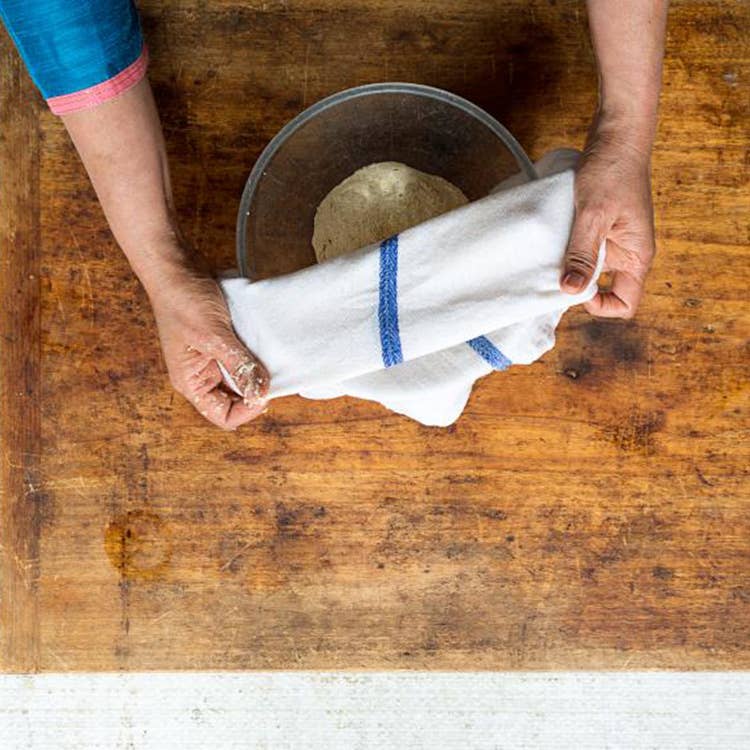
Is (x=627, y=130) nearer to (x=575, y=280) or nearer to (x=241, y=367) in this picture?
(x=575, y=280)

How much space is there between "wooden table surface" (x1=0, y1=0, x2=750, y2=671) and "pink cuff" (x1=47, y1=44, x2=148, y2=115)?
0.15 meters

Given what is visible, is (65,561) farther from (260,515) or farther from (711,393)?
(711,393)

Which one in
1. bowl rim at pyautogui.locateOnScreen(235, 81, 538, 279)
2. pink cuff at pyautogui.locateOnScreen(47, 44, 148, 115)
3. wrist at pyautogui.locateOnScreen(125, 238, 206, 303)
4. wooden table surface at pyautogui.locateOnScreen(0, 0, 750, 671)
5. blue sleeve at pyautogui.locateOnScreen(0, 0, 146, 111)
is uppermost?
blue sleeve at pyautogui.locateOnScreen(0, 0, 146, 111)

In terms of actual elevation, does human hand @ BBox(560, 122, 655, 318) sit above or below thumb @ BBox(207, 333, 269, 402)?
above

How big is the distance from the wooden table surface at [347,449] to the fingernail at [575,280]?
18cm

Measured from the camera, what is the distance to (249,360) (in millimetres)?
543

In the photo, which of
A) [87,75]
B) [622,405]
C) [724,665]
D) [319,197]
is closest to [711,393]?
[622,405]

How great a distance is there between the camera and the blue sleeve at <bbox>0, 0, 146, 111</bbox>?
1.51ft

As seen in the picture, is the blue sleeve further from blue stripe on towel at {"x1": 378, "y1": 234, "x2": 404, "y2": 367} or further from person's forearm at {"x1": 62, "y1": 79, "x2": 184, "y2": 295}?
blue stripe on towel at {"x1": 378, "y1": 234, "x2": 404, "y2": 367}

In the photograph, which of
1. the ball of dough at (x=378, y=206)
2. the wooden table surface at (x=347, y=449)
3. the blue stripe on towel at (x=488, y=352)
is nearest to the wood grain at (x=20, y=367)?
the wooden table surface at (x=347, y=449)

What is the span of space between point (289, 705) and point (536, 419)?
33 centimetres

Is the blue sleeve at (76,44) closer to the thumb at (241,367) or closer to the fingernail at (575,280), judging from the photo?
the thumb at (241,367)

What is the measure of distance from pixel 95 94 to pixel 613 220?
0.33m

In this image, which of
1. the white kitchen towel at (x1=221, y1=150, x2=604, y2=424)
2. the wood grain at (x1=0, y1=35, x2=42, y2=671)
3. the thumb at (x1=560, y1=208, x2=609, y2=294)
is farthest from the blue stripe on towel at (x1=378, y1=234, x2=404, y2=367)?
the wood grain at (x1=0, y1=35, x2=42, y2=671)
